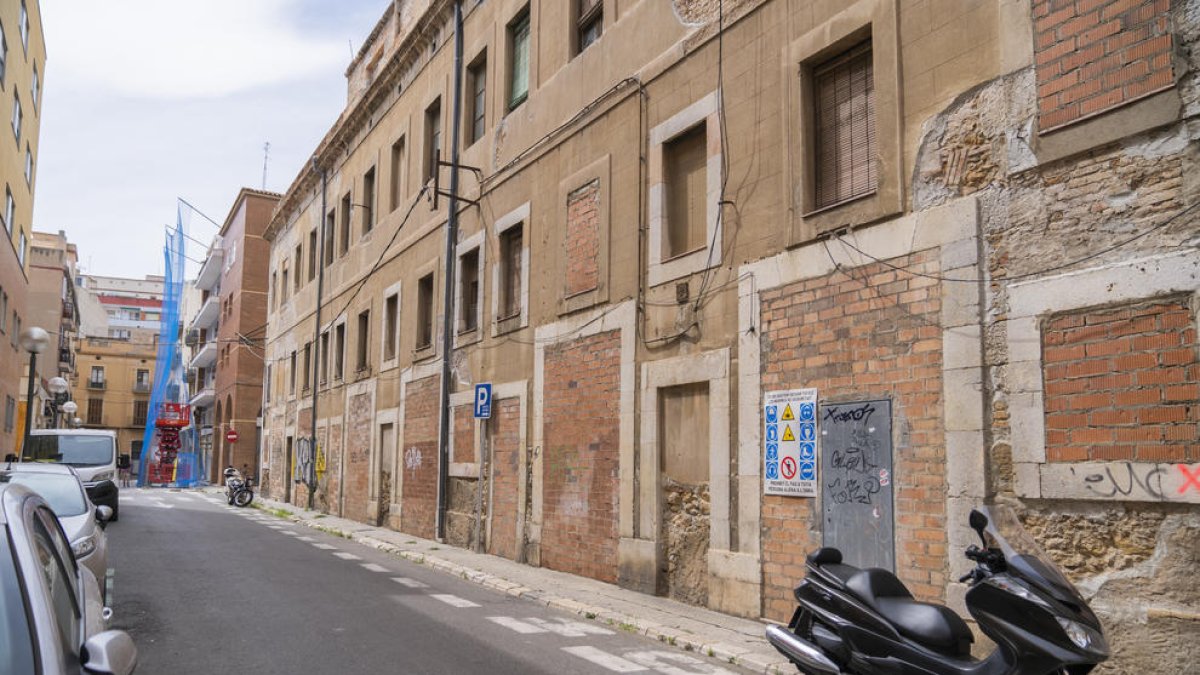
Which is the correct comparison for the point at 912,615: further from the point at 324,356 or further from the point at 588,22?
the point at 324,356

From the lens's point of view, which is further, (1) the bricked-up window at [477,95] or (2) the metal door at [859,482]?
(1) the bricked-up window at [477,95]

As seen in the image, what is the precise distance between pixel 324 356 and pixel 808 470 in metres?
21.7

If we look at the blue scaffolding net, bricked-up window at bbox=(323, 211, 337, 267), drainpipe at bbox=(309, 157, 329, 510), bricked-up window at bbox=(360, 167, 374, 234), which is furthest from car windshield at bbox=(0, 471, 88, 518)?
the blue scaffolding net

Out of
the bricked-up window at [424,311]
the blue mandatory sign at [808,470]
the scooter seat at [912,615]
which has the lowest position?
the scooter seat at [912,615]

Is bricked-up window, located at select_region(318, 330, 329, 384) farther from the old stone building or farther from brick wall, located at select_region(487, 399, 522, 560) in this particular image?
brick wall, located at select_region(487, 399, 522, 560)

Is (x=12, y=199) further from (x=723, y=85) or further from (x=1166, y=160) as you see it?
(x=1166, y=160)

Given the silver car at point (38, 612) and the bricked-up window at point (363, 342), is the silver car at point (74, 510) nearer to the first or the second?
the silver car at point (38, 612)

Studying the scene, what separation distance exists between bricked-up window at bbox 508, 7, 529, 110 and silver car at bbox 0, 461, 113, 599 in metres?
9.48

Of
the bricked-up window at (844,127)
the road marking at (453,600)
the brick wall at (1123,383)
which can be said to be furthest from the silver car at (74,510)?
the brick wall at (1123,383)

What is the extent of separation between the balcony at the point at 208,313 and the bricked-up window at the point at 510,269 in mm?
44095

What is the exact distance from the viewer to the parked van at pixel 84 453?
1883 cm

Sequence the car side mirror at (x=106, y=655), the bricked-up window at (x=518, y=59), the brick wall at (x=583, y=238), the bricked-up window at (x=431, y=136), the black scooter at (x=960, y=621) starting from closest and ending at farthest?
the car side mirror at (x=106, y=655), the black scooter at (x=960, y=621), the brick wall at (x=583, y=238), the bricked-up window at (x=518, y=59), the bricked-up window at (x=431, y=136)

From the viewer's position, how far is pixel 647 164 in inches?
465

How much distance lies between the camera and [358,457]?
22.9 meters
